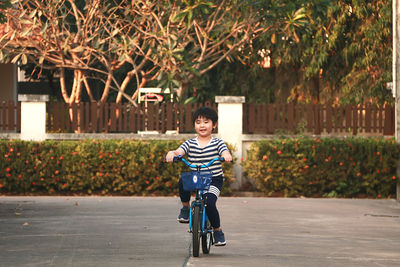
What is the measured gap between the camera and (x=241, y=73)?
96.6 ft

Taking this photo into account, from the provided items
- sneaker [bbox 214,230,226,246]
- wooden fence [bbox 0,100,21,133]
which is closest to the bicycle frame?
sneaker [bbox 214,230,226,246]

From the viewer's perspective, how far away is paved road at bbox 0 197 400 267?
927cm

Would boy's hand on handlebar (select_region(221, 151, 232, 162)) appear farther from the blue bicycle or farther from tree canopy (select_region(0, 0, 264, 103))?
tree canopy (select_region(0, 0, 264, 103))

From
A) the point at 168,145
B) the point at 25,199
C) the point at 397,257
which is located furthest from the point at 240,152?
the point at 397,257

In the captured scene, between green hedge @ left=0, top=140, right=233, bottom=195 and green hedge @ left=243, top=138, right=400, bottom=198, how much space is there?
6.76 feet

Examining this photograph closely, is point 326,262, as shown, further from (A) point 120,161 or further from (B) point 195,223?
(A) point 120,161

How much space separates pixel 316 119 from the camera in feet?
65.9

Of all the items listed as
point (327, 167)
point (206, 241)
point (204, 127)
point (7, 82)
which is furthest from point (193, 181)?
point (7, 82)

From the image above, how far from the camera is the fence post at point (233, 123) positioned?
64.1ft

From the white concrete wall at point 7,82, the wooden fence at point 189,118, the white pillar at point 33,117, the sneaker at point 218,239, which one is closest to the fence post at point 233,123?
the wooden fence at point 189,118

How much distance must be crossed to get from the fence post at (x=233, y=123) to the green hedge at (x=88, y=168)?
5.39 feet

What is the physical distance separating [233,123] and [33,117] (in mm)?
4737

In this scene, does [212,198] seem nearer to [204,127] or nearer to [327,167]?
[204,127]

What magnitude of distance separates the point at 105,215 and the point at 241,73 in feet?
53.2
